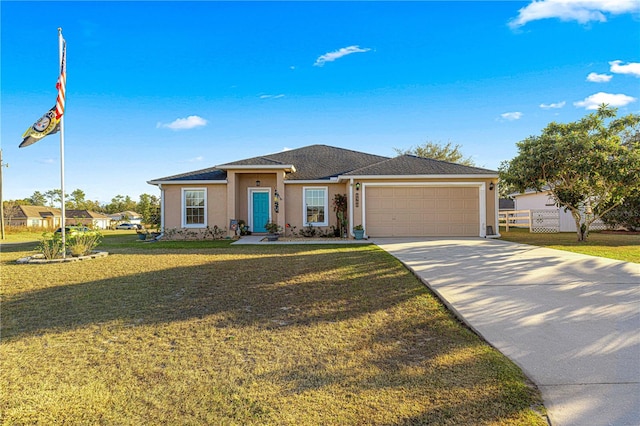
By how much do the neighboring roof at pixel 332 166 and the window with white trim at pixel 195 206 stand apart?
66 centimetres

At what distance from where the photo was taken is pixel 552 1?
9.62 m

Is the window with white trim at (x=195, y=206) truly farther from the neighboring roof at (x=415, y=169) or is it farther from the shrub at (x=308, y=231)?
the neighboring roof at (x=415, y=169)

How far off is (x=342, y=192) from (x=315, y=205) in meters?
1.42

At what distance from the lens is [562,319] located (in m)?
4.32

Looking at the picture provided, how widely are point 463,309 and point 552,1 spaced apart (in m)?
9.92

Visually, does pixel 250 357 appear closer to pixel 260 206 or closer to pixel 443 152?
pixel 260 206

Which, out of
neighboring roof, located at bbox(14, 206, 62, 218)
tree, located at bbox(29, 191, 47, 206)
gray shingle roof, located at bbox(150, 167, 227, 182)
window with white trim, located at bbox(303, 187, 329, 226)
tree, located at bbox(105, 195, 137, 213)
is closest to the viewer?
gray shingle roof, located at bbox(150, 167, 227, 182)

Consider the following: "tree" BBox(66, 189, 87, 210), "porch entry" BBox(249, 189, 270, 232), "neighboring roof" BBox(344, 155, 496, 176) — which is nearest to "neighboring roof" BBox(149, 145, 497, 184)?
"neighboring roof" BBox(344, 155, 496, 176)

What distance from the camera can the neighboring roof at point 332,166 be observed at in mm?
14845

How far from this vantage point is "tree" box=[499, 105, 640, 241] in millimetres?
12500

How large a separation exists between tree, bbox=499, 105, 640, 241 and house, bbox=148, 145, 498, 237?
1.47 m

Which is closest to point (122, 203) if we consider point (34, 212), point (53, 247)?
point (34, 212)

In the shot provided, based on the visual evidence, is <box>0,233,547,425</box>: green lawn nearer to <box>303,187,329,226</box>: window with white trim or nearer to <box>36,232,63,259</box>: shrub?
<box>36,232,63,259</box>: shrub

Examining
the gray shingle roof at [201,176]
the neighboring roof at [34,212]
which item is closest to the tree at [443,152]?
the gray shingle roof at [201,176]
